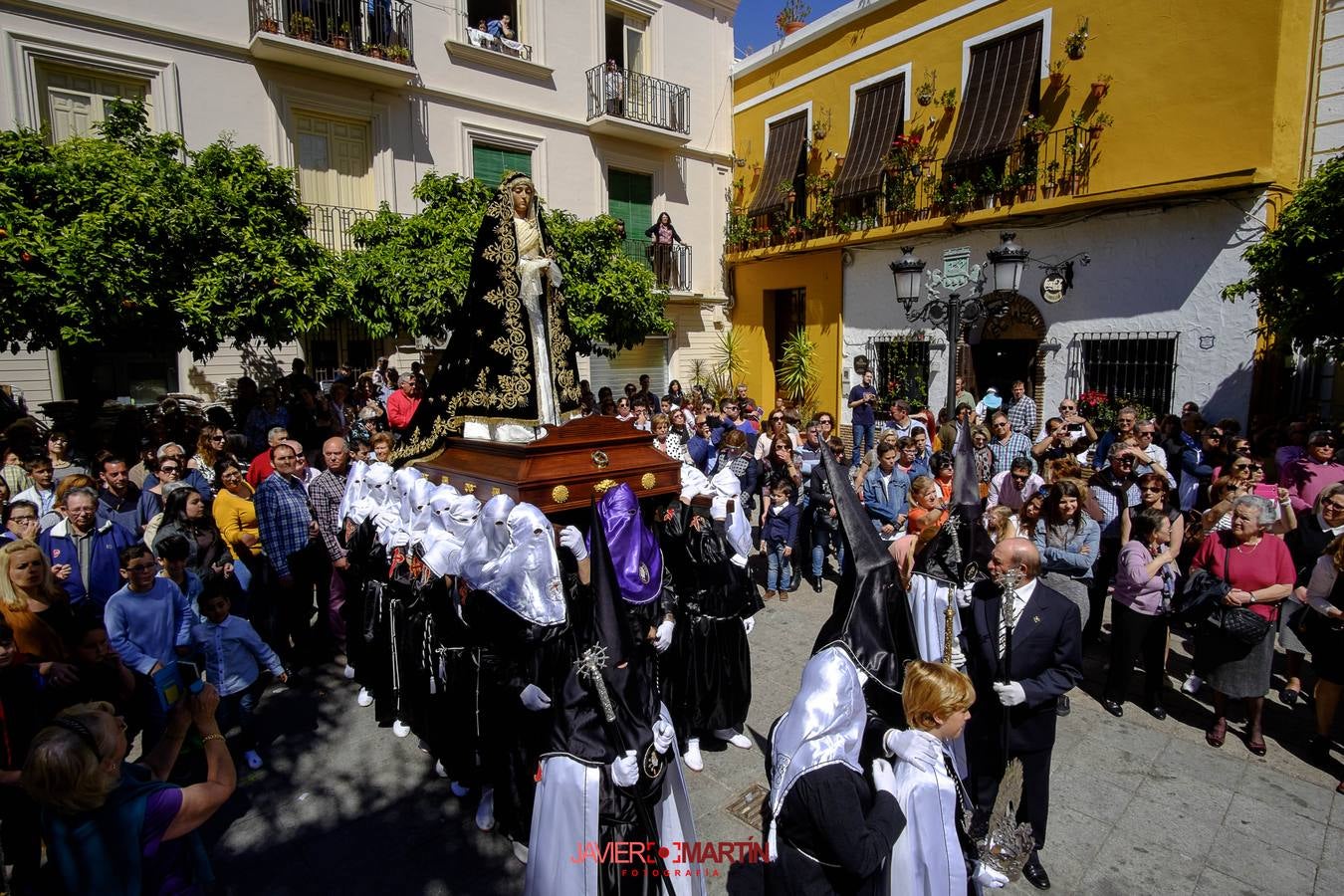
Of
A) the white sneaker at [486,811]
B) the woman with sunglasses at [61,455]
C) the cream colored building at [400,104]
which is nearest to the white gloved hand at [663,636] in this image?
the white sneaker at [486,811]

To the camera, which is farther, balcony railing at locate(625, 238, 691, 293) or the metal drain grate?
balcony railing at locate(625, 238, 691, 293)

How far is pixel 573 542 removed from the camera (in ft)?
11.9

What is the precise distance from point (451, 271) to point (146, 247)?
11.7 ft

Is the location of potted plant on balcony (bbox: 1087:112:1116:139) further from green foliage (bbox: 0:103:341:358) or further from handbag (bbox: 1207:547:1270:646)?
green foliage (bbox: 0:103:341:358)

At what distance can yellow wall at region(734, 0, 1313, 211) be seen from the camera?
10133 mm

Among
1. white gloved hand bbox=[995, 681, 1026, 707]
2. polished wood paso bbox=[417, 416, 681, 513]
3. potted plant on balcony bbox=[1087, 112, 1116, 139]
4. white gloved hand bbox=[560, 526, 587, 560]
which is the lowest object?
white gloved hand bbox=[995, 681, 1026, 707]

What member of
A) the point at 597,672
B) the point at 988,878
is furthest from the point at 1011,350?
the point at 597,672

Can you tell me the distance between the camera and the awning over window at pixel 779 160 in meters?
17.6

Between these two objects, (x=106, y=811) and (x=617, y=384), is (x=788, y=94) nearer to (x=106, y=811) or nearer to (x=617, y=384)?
(x=617, y=384)

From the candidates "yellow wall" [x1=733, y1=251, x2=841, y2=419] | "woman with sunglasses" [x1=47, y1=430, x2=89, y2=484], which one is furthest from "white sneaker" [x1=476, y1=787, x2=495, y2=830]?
"yellow wall" [x1=733, y1=251, x2=841, y2=419]

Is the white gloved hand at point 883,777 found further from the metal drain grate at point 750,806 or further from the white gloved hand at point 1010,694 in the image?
the metal drain grate at point 750,806

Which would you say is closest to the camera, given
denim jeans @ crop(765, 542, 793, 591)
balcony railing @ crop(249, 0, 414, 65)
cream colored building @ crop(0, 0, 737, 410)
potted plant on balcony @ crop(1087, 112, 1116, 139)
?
denim jeans @ crop(765, 542, 793, 591)

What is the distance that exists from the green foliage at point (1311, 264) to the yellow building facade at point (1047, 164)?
2.90 metres

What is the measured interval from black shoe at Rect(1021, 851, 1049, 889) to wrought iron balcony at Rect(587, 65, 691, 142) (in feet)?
54.0
